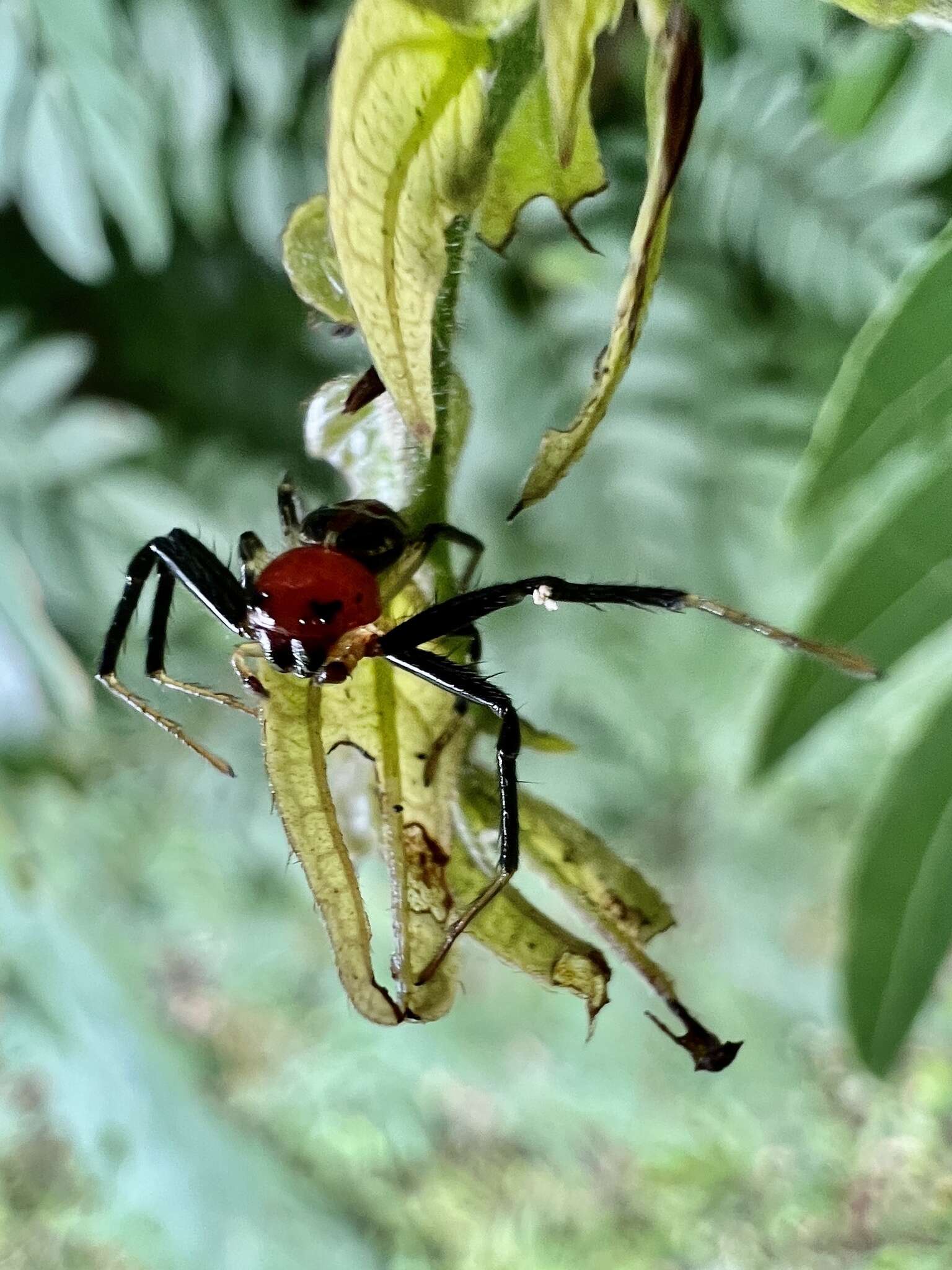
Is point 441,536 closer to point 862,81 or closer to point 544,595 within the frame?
point 544,595

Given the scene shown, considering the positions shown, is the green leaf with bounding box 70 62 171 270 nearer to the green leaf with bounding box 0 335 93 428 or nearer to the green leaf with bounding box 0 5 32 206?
the green leaf with bounding box 0 5 32 206

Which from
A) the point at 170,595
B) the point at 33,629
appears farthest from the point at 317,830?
the point at 33,629

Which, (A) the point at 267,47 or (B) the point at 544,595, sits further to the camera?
(A) the point at 267,47

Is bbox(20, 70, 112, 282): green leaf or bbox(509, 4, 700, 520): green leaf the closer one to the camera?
bbox(509, 4, 700, 520): green leaf

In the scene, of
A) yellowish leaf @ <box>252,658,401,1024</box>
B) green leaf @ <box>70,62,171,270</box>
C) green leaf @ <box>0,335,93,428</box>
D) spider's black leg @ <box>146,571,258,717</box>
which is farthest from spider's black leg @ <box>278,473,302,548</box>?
green leaf @ <box>0,335,93,428</box>

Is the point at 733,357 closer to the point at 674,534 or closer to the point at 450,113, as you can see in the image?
the point at 674,534

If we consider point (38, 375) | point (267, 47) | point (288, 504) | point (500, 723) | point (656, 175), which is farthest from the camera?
point (38, 375)

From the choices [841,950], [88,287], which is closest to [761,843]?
[841,950]
